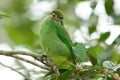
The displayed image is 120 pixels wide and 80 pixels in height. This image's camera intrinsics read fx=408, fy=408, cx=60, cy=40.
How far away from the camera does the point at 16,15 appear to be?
4.43 m

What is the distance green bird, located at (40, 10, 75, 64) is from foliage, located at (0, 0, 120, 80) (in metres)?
0.15

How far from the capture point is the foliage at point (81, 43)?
1907mm

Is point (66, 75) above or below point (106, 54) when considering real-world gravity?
below

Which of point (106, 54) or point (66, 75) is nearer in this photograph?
point (66, 75)

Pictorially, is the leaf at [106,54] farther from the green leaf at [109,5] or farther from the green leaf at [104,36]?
the green leaf at [109,5]

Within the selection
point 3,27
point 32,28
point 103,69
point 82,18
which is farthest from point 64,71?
point 3,27

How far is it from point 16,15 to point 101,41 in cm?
174

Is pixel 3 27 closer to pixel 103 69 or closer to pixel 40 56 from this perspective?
pixel 40 56

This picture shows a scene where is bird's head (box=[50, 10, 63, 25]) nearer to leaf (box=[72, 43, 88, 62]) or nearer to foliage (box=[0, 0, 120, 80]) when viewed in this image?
foliage (box=[0, 0, 120, 80])

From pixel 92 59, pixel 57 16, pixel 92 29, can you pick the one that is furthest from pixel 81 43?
pixel 92 29

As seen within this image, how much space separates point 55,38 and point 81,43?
1.83ft

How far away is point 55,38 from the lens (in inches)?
102

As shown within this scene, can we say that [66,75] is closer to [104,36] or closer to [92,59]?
[92,59]

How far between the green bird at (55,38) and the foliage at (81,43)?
0.15 meters
